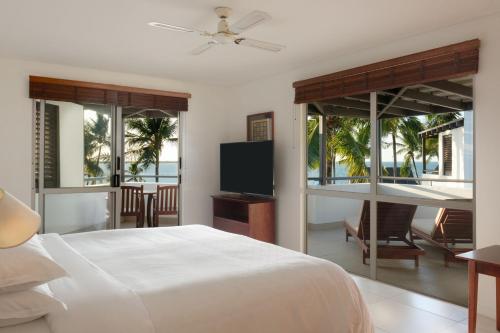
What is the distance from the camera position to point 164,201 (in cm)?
574

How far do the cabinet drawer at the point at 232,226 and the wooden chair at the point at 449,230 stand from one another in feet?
6.58

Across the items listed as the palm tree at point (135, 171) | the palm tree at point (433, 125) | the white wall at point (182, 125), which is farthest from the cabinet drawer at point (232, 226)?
the palm tree at point (433, 125)

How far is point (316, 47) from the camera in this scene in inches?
149

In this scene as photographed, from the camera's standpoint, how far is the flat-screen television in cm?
472

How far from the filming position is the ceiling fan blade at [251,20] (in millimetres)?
2500

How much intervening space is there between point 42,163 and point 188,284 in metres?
3.44

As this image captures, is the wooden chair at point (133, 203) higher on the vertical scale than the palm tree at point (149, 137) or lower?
lower

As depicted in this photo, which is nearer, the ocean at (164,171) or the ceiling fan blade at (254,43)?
the ceiling fan blade at (254,43)

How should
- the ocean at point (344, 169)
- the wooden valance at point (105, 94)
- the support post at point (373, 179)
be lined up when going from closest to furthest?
the ocean at point (344, 169) → the support post at point (373, 179) → the wooden valance at point (105, 94)

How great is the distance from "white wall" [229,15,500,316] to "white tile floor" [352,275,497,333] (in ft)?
0.80

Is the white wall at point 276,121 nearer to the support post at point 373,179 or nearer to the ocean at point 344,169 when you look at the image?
the ocean at point 344,169

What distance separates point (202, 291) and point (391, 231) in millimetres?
2637

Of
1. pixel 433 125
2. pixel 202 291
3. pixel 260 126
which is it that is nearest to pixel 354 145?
pixel 433 125

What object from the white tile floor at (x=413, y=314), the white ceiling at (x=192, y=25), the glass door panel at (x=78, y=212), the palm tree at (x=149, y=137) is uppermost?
the white ceiling at (x=192, y=25)
